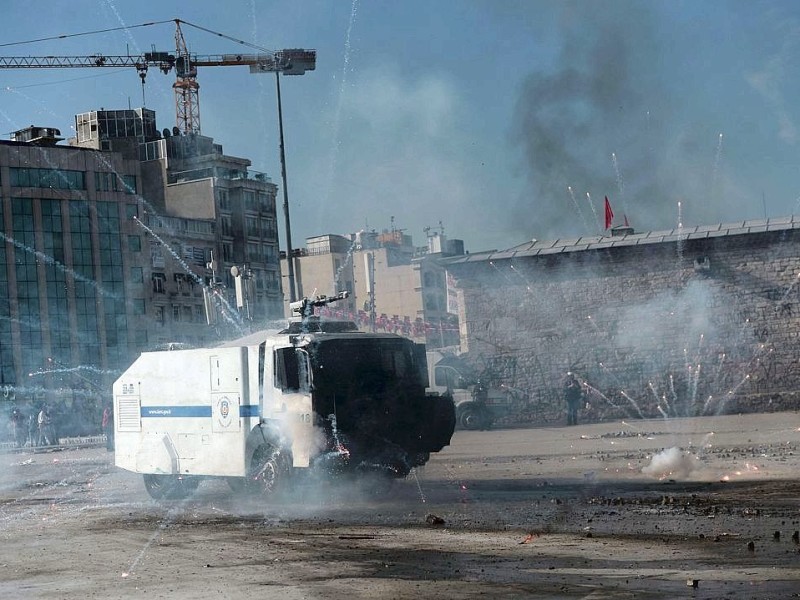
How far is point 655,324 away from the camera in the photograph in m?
37.6

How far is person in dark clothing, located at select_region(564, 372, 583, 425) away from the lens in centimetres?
3600

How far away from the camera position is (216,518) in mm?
17797

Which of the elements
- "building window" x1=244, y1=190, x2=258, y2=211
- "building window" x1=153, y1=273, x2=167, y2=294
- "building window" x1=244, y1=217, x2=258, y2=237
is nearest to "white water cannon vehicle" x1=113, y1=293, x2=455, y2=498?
"building window" x1=153, y1=273, x2=167, y2=294

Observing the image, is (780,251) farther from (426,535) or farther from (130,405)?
(426,535)

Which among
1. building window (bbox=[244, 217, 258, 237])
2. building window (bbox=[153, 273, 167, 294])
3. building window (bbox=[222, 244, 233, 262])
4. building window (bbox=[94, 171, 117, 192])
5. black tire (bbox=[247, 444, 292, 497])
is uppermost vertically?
building window (bbox=[94, 171, 117, 192])

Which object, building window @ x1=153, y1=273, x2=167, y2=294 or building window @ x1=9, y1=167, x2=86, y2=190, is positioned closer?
building window @ x1=9, y1=167, x2=86, y2=190

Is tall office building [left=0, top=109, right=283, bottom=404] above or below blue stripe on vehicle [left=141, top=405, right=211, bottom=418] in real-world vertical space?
above

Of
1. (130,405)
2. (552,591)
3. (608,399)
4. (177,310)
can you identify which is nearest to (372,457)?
(130,405)

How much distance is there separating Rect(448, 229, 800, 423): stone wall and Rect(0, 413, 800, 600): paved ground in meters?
10.8

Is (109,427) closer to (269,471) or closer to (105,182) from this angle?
(269,471)

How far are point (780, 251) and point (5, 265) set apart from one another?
54.9 m

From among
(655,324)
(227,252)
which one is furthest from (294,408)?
(227,252)

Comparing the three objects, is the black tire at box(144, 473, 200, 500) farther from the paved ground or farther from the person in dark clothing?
the person in dark clothing

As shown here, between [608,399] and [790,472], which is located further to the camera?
[608,399]
